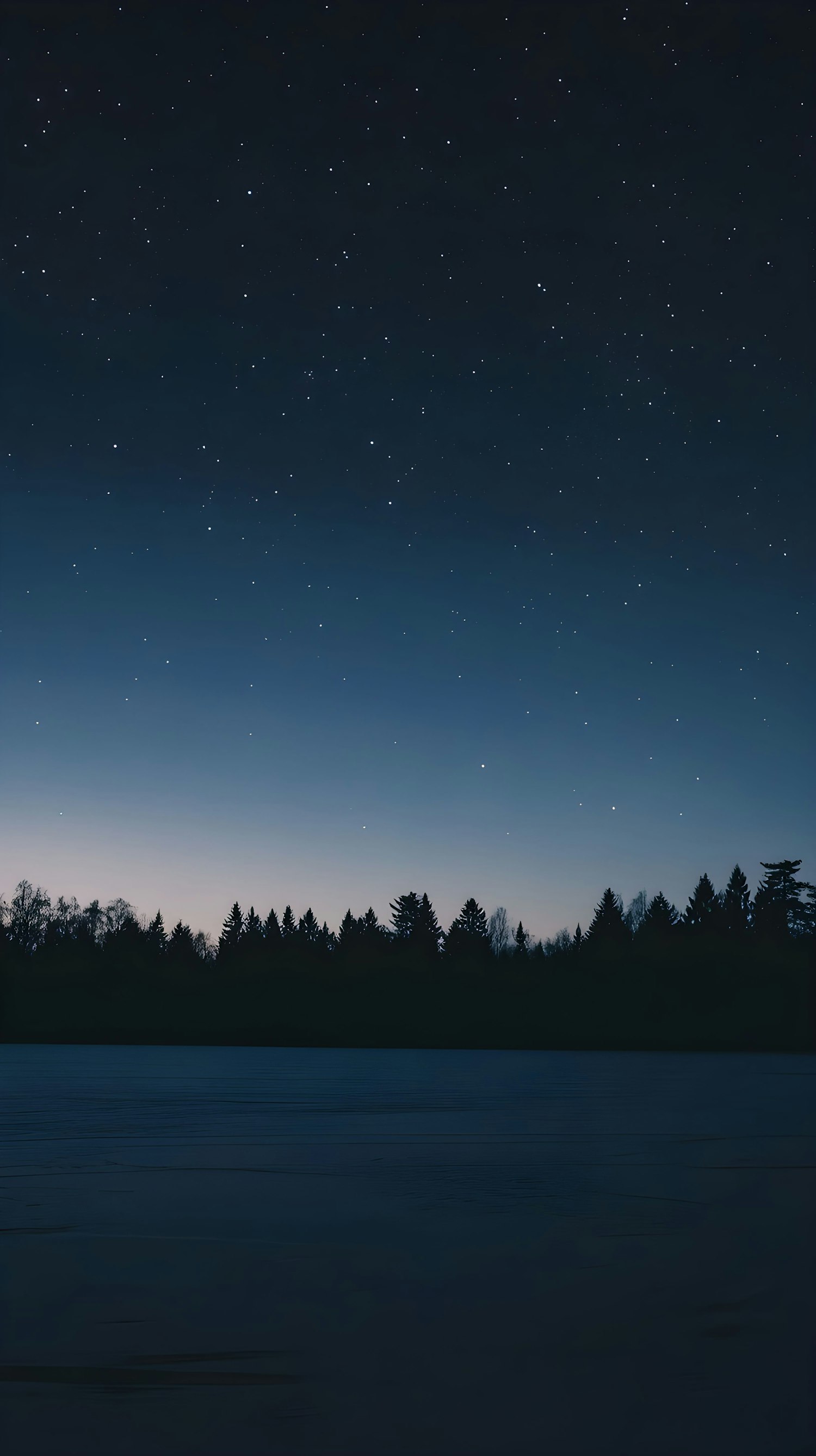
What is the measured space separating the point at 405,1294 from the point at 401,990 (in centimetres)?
5137

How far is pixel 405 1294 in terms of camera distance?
9.80ft

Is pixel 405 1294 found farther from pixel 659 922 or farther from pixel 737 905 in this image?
pixel 737 905

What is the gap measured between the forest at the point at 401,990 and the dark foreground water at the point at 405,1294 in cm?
4431

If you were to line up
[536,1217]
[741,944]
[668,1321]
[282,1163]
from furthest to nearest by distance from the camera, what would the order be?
1. [741,944]
2. [282,1163]
3. [536,1217]
4. [668,1321]

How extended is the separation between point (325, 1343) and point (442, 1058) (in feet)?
76.0

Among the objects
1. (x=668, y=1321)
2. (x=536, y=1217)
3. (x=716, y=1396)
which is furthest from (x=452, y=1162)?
(x=716, y=1396)

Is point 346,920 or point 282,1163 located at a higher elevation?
point 346,920

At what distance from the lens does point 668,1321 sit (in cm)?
270

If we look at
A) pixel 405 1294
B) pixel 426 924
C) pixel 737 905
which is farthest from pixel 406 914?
pixel 405 1294

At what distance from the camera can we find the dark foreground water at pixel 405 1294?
6.70 feet

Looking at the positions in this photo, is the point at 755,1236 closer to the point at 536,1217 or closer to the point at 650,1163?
the point at 536,1217

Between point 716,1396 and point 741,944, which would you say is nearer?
point 716,1396

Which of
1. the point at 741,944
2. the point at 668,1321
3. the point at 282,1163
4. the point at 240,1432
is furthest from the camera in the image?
the point at 741,944

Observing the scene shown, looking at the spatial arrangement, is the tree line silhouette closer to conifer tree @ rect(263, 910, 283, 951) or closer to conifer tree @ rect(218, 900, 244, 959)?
conifer tree @ rect(263, 910, 283, 951)
